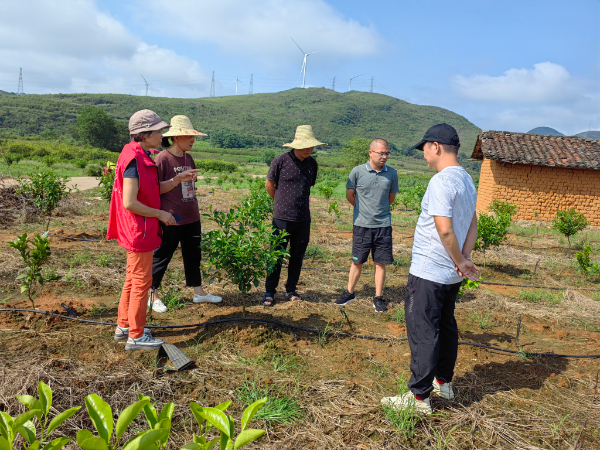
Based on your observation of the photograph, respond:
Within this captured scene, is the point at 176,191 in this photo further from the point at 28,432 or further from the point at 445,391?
the point at 28,432

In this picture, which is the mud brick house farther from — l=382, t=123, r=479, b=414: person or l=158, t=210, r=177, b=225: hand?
l=158, t=210, r=177, b=225: hand

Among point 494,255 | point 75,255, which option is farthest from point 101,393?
point 494,255

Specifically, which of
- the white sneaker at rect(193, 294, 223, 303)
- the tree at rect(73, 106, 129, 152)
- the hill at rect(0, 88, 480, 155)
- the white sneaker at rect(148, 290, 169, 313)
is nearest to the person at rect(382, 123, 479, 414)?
the white sneaker at rect(193, 294, 223, 303)

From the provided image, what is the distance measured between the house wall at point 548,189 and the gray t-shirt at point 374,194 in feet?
33.9

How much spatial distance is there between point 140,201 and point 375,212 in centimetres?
241

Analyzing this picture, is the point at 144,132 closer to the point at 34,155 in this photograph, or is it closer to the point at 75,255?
the point at 75,255

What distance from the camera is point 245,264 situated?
3.72 metres

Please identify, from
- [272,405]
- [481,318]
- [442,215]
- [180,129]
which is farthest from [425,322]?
[180,129]

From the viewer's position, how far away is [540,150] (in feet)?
44.0

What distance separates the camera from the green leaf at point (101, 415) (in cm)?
83

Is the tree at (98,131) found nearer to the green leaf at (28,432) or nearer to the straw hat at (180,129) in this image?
the straw hat at (180,129)

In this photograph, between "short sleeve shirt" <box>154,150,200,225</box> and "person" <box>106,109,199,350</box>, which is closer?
"person" <box>106,109,199,350</box>

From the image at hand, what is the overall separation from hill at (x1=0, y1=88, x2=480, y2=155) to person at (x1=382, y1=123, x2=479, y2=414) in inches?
3195

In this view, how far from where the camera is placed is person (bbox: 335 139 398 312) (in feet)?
14.2
